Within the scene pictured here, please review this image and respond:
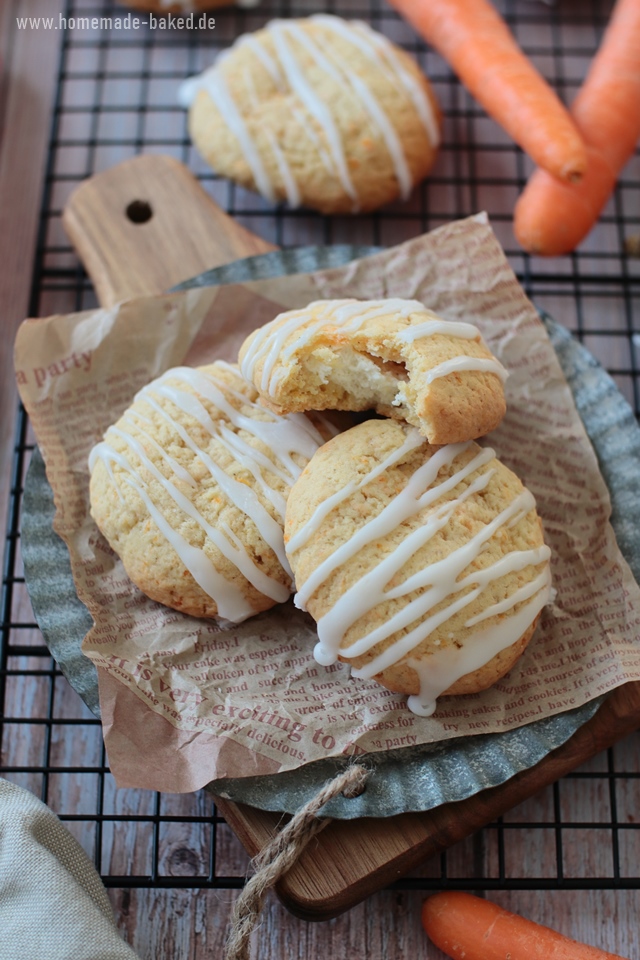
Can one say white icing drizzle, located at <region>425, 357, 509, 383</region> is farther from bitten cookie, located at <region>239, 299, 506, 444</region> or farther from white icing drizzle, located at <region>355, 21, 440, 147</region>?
white icing drizzle, located at <region>355, 21, 440, 147</region>

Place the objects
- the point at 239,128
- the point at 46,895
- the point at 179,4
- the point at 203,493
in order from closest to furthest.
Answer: the point at 46,895
the point at 203,493
the point at 239,128
the point at 179,4

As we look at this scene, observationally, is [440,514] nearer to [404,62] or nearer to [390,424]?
[390,424]

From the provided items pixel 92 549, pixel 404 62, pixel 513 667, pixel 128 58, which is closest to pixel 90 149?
pixel 128 58

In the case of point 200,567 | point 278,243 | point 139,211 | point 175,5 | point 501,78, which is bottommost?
point 200,567

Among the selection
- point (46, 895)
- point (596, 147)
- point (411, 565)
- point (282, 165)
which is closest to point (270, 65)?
point (282, 165)

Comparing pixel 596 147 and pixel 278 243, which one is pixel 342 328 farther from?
pixel 596 147

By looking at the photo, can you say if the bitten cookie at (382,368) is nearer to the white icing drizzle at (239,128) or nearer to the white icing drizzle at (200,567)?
the white icing drizzle at (200,567)

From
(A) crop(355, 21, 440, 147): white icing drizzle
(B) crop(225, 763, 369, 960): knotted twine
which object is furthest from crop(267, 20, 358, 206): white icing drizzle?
(B) crop(225, 763, 369, 960): knotted twine
